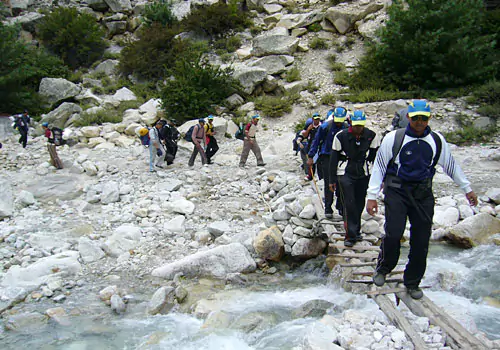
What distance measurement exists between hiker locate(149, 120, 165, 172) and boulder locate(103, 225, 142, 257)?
3.77 meters

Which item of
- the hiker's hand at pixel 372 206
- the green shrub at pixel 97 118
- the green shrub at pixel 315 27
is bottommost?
the hiker's hand at pixel 372 206

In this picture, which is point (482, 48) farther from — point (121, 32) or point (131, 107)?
point (121, 32)

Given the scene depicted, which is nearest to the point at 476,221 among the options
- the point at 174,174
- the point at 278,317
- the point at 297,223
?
the point at 297,223

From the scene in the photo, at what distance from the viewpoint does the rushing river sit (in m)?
4.30

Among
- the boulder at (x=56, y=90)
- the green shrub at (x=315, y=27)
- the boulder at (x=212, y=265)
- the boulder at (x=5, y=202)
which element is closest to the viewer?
the boulder at (x=212, y=265)

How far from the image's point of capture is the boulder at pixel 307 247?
243 inches

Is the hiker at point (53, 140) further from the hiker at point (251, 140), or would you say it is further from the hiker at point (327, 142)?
the hiker at point (327, 142)

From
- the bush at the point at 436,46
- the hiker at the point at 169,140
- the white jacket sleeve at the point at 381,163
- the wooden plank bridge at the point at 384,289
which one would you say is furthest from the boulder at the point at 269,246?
the bush at the point at 436,46

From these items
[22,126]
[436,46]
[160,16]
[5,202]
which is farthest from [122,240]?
[160,16]

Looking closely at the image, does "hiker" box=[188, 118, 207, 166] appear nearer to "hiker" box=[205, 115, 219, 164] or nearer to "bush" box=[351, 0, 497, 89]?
"hiker" box=[205, 115, 219, 164]

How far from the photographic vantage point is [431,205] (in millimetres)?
3502

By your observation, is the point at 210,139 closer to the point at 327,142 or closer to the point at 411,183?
the point at 327,142

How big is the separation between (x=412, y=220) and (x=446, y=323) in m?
0.96

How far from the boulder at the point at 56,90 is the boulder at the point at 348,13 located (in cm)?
1441
